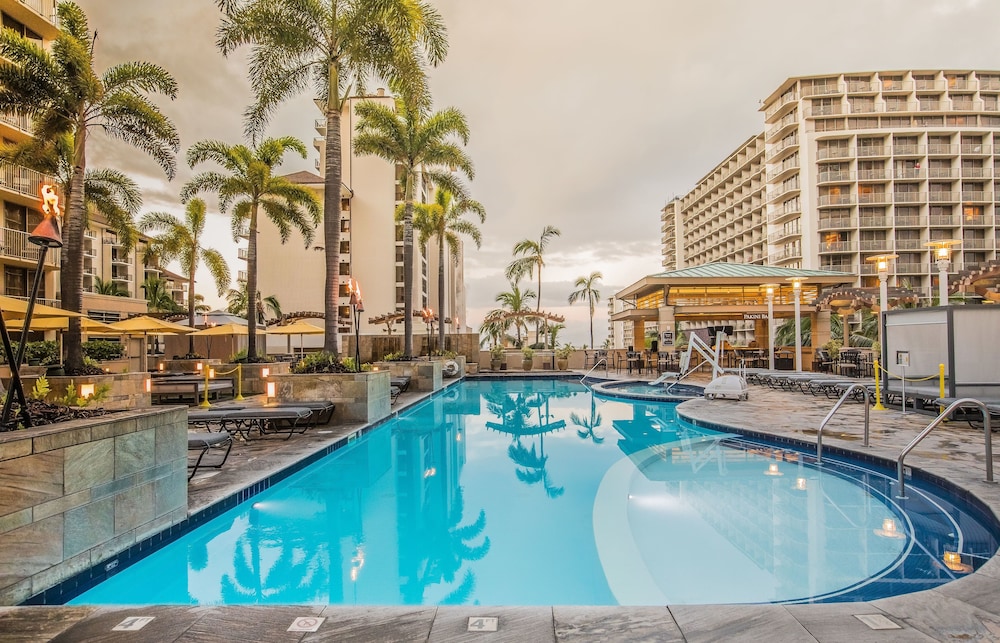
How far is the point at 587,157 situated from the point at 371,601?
23.3 meters

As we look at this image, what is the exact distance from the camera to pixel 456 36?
16703 mm

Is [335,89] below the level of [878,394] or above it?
above

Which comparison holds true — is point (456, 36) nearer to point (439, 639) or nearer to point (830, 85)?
point (439, 639)

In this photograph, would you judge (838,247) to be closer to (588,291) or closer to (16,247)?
(588,291)

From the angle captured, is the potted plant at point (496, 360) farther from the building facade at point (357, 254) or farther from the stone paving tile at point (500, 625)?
the stone paving tile at point (500, 625)

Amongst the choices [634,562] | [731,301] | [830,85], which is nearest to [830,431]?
[634,562]

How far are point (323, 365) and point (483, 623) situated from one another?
8.67 m

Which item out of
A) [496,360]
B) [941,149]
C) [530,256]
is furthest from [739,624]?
[941,149]

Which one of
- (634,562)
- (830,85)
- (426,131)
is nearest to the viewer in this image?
(634,562)

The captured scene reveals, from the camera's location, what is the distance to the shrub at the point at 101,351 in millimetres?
16312

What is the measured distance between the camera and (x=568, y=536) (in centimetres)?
494

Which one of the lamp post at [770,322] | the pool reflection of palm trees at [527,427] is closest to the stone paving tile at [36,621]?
the pool reflection of palm trees at [527,427]

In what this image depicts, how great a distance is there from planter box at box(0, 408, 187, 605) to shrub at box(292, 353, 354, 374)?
19.3 feet

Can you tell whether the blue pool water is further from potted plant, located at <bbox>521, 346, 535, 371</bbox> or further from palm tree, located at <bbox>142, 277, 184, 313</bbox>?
palm tree, located at <bbox>142, 277, 184, 313</bbox>
